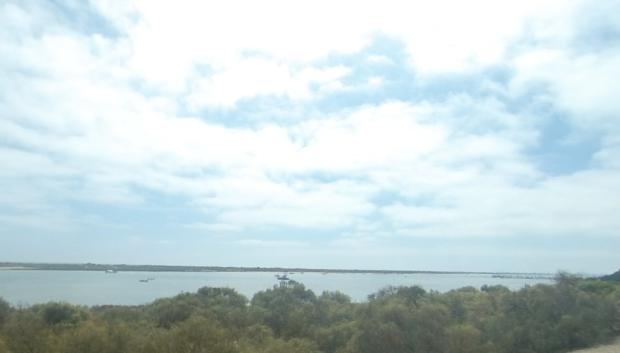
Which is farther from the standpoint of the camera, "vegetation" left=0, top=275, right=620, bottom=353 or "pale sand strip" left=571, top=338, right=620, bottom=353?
"pale sand strip" left=571, top=338, right=620, bottom=353

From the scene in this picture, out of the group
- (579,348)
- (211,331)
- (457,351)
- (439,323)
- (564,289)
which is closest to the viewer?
(211,331)

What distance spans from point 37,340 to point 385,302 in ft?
61.4

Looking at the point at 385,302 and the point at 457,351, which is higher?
the point at 385,302

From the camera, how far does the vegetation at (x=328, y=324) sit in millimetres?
14875

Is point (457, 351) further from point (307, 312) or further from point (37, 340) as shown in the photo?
point (37, 340)

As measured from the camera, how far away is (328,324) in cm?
3167

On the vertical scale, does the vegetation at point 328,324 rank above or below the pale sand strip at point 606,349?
above

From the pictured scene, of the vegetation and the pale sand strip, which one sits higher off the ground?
the vegetation

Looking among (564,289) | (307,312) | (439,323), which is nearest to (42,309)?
(307,312)

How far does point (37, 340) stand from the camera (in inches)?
604

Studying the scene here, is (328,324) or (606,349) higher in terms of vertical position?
(328,324)

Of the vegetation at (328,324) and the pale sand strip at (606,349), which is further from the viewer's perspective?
the pale sand strip at (606,349)

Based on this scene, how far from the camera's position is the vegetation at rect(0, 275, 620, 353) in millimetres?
14875

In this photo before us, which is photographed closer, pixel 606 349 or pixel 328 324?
pixel 606 349
